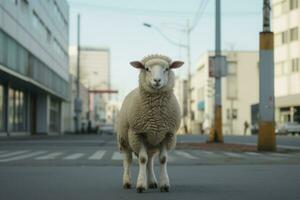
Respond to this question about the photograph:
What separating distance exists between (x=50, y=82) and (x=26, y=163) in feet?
154

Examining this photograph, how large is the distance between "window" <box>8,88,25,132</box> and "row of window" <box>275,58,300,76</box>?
33.1 meters

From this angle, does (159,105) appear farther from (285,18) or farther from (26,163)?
(285,18)

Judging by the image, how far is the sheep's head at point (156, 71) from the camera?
27.2 feet

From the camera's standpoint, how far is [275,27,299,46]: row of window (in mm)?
71500

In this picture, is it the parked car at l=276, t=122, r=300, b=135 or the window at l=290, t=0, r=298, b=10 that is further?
the window at l=290, t=0, r=298, b=10

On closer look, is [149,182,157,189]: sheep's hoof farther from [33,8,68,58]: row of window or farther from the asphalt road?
[33,8,68,58]: row of window

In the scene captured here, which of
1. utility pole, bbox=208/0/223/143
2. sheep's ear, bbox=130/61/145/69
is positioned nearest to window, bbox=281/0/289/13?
utility pole, bbox=208/0/223/143

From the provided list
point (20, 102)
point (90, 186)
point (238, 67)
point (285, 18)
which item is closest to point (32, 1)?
point (20, 102)

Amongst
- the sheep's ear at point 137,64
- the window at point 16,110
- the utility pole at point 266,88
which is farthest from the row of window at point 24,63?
the sheep's ear at point 137,64

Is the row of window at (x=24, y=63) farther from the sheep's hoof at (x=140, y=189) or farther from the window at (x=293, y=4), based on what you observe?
the sheep's hoof at (x=140, y=189)

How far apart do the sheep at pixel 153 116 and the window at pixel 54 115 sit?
60437mm

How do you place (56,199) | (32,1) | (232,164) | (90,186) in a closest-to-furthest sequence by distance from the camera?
(56,199) < (90,186) < (232,164) < (32,1)

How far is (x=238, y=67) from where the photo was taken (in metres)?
100

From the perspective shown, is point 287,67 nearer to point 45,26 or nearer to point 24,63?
point 45,26
